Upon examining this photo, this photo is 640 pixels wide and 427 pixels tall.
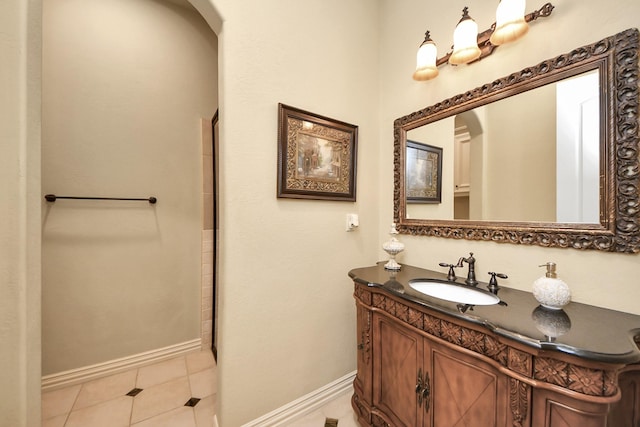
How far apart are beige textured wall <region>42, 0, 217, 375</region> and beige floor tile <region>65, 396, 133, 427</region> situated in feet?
1.30

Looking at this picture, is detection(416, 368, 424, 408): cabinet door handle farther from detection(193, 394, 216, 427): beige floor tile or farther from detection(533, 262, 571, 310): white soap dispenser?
detection(193, 394, 216, 427): beige floor tile

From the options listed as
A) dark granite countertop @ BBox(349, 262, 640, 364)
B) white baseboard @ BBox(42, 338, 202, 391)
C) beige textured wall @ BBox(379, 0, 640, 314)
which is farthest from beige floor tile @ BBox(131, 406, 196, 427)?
beige textured wall @ BBox(379, 0, 640, 314)

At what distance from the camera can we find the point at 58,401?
1.55 metres

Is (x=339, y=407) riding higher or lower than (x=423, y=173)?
lower

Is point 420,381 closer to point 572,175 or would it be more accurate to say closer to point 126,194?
point 572,175

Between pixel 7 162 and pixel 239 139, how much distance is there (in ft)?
2.71

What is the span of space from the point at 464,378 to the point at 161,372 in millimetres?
2188

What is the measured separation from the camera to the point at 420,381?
1.01 meters

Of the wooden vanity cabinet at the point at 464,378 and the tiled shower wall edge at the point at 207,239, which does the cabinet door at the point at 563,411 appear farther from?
the tiled shower wall edge at the point at 207,239

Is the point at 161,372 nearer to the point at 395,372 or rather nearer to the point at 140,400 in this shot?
the point at 140,400

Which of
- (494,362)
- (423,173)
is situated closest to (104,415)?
(494,362)

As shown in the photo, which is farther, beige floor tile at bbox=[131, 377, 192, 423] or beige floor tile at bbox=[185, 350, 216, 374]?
beige floor tile at bbox=[185, 350, 216, 374]

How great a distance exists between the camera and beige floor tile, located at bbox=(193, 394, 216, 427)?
1.41 m

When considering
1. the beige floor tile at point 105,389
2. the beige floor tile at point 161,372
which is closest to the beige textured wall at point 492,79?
the beige floor tile at point 161,372
